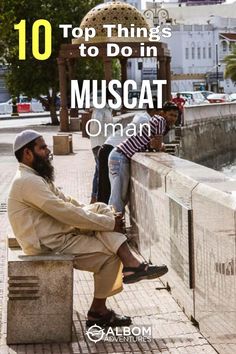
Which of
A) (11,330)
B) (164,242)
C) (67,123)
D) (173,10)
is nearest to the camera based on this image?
(11,330)

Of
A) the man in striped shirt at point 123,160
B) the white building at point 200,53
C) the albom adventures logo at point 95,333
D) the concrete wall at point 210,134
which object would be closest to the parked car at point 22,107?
the white building at point 200,53

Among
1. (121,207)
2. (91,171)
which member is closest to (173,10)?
(91,171)

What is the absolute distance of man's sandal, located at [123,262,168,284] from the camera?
6.83 m

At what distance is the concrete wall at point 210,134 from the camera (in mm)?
35656

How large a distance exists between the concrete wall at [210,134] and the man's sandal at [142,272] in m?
26.2

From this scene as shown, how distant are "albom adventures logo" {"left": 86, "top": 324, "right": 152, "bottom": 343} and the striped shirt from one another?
127 inches

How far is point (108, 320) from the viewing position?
690 centimetres

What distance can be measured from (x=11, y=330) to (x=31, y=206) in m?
0.85

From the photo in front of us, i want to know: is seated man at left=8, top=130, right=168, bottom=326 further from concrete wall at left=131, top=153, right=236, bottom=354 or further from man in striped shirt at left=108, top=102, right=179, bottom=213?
man in striped shirt at left=108, top=102, right=179, bottom=213

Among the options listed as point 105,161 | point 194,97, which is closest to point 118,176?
point 105,161

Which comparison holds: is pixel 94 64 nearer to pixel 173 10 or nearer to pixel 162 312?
pixel 162 312

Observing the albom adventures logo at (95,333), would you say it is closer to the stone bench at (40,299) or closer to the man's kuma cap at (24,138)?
the stone bench at (40,299)

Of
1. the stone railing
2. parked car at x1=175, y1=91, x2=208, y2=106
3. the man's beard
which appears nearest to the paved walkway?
the man's beard

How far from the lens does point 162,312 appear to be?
741 centimetres
